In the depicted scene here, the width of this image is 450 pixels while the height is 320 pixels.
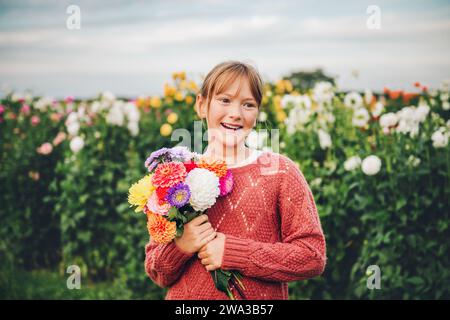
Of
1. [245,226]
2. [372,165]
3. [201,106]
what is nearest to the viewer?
[245,226]

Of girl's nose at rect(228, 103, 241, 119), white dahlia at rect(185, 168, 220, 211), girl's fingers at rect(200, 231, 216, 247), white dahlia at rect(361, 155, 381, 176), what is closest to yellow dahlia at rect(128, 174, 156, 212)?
white dahlia at rect(185, 168, 220, 211)

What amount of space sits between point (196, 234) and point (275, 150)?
2.04 metres

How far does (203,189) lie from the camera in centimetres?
174

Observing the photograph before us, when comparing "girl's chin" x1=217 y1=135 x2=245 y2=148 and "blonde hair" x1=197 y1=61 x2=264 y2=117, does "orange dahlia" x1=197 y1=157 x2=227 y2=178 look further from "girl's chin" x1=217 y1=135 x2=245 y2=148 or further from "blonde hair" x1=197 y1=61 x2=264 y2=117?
"blonde hair" x1=197 y1=61 x2=264 y2=117

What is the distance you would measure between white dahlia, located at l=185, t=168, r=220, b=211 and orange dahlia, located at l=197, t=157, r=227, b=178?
0.11 feet

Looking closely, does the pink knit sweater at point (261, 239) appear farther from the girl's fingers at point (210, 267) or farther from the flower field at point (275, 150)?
the flower field at point (275, 150)

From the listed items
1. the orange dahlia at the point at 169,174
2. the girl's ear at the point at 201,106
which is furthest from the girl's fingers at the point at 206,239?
the girl's ear at the point at 201,106

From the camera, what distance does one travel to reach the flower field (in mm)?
3312

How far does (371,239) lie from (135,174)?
1.80 metres

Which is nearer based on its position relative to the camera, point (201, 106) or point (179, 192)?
point (179, 192)

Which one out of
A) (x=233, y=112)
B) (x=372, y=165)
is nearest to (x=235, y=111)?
(x=233, y=112)

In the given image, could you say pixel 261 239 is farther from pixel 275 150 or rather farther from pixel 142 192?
pixel 275 150

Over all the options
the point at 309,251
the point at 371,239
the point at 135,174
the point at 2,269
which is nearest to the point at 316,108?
the point at 371,239

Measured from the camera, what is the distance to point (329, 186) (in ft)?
11.5
